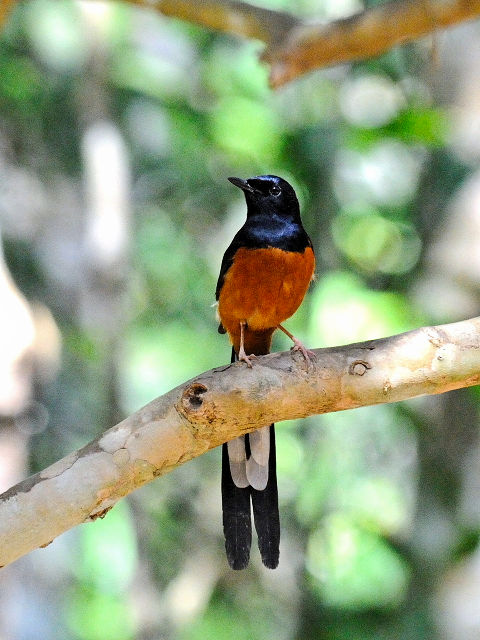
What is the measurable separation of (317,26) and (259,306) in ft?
7.19

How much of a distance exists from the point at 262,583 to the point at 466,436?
302 centimetres

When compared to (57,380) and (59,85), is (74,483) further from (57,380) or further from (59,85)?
(59,85)

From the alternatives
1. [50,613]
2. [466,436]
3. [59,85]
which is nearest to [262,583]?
[50,613]

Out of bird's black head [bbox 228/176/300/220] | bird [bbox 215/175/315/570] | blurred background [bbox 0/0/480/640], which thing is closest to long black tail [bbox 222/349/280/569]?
bird [bbox 215/175/315/570]

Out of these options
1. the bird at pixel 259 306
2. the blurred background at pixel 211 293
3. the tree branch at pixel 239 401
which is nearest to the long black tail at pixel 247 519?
the bird at pixel 259 306

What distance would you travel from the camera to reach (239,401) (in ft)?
12.7

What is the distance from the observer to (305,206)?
925cm

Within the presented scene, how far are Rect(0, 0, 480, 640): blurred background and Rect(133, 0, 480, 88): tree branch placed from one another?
14.1 inches

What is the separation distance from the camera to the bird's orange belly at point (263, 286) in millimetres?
5398

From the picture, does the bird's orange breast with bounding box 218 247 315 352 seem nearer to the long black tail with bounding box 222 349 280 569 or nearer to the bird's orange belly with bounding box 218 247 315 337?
the bird's orange belly with bounding box 218 247 315 337

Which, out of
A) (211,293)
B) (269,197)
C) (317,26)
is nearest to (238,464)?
(269,197)

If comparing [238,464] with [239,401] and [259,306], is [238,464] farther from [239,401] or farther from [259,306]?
[239,401]

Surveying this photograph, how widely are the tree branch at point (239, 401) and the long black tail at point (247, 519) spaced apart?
924mm

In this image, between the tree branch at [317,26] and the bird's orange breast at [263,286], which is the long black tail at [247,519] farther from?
the tree branch at [317,26]
